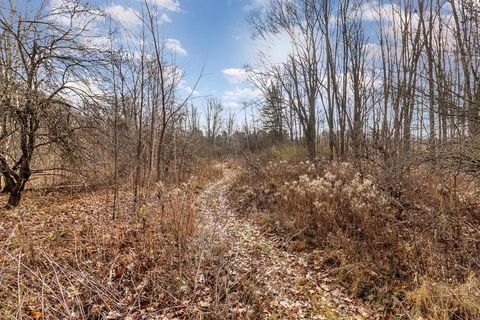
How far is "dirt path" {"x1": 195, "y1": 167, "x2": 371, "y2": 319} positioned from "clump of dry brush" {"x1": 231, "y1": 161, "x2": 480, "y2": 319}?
1.10 ft

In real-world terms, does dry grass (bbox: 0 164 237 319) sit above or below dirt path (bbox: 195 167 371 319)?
above

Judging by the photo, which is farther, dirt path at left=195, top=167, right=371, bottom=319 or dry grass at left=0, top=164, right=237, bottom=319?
dirt path at left=195, top=167, right=371, bottom=319

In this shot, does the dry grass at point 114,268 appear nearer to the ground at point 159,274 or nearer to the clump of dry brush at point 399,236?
the ground at point 159,274

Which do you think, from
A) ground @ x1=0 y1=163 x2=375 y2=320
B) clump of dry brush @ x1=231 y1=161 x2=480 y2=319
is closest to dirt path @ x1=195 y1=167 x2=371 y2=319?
ground @ x1=0 y1=163 x2=375 y2=320

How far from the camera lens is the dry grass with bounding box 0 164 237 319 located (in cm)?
293

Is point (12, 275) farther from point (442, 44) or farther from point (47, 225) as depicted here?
point (442, 44)

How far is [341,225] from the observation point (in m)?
5.22

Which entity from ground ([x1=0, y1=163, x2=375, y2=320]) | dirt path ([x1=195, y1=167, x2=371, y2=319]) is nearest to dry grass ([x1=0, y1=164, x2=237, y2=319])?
ground ([x1=0, y1=163, x2=375, y2=320])

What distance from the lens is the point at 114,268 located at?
368 cm

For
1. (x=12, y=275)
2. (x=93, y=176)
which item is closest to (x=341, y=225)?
(x=12, y=275)

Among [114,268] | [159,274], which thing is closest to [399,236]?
[159,274]

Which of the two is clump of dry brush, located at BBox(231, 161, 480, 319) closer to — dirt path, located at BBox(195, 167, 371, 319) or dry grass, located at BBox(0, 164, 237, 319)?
dirt path, located at BBox(195, 167, 371, 319)

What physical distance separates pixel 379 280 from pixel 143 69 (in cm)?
621

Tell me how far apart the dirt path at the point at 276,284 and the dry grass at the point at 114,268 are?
36 centimetres
